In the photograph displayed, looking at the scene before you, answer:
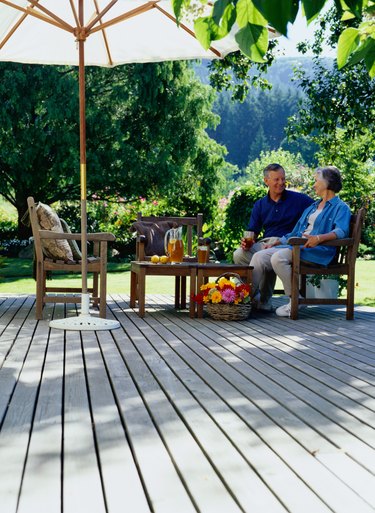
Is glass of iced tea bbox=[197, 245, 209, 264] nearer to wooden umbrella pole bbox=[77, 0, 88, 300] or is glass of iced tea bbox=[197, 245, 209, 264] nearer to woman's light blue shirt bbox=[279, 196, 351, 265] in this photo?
woman's light blue shirt bbox=[279, 196, 351, 265]

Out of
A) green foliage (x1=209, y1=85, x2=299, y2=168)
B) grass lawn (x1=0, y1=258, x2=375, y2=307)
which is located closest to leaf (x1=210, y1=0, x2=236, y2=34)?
grass lawn (x1=0, y1=258, x2=375, y2=307)

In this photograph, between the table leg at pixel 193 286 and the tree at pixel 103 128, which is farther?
the tree at pixel 103 128

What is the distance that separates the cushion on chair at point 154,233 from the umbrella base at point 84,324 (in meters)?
1.85

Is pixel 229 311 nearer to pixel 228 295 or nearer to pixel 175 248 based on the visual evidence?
pixel 228 295

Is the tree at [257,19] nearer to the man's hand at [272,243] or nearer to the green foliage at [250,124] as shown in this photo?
the man's hand at [272,243]

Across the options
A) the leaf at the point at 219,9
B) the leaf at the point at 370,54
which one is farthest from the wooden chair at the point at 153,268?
the leaf at the point at 219,9

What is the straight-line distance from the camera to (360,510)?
1735mm

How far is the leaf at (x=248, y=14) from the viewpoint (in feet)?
3.98

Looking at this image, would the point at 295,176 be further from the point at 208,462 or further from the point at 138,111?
the point at 208,462

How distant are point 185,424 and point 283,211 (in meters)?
4.29

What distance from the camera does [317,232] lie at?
6.05 metres

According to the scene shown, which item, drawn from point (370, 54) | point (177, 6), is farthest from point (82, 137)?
point (177, 6)

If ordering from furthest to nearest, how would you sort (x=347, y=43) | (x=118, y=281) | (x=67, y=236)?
(x=118, y=281)
(x=67, y=236)
(x=347, y=43)

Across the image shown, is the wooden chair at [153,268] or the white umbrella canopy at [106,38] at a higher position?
the white umbrella canopy at [106,38]
